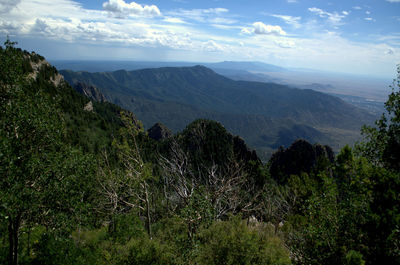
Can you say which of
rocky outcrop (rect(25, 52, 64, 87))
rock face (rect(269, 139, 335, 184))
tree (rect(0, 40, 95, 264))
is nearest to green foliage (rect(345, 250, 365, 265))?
tree (rect(0, 40, 95, 264))

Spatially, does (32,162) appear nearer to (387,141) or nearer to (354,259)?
(354,259)

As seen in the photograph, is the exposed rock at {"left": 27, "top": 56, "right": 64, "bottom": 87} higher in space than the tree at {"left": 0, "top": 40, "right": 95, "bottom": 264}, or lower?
higher

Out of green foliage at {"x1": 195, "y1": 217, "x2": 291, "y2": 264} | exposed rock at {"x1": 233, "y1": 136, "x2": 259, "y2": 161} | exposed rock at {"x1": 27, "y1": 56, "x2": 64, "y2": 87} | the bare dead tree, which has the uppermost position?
exposed rock at {"x1": 27, "y1": 56, "x2": 64, "y2": 87}

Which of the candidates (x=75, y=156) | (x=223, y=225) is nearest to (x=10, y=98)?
(x=75, y=156)

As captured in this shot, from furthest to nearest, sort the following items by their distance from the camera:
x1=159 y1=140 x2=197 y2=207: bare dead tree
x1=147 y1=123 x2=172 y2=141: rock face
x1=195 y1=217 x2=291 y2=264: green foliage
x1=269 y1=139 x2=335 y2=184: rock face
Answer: x1=147 y1=123 x2=172 y2=141: rock face
x1=269 y1=139 x2=335 y2=184: rock face
x1=159 y1=140 x2=197 y2=207: bare dead tree
x1=195 y1=217 x2=291 y2=264: green foliage

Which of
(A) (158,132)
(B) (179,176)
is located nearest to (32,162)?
(B) (179,176)

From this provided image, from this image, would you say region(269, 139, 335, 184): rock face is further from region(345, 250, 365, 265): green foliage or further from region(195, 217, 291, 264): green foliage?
region(345, 250, 365, 265): green foliage

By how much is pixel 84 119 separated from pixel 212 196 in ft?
306

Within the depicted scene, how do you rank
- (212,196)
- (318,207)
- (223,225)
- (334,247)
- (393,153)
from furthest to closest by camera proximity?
(212,196)
(223,225)
(318,207)
(393,153)
(334,247)

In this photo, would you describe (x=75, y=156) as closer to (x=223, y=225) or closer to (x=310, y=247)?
(x=223, y=225)

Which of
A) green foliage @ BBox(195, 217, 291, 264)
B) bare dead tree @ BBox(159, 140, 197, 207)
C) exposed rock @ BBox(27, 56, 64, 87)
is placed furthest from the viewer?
exposed rock @ BBox(27, 56, 64, 87)

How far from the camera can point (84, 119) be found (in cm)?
9925

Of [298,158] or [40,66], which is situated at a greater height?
[40,66]

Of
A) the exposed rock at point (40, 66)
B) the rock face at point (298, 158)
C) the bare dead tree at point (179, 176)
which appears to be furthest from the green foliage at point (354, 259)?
the exposed rock at point (40, 66)
